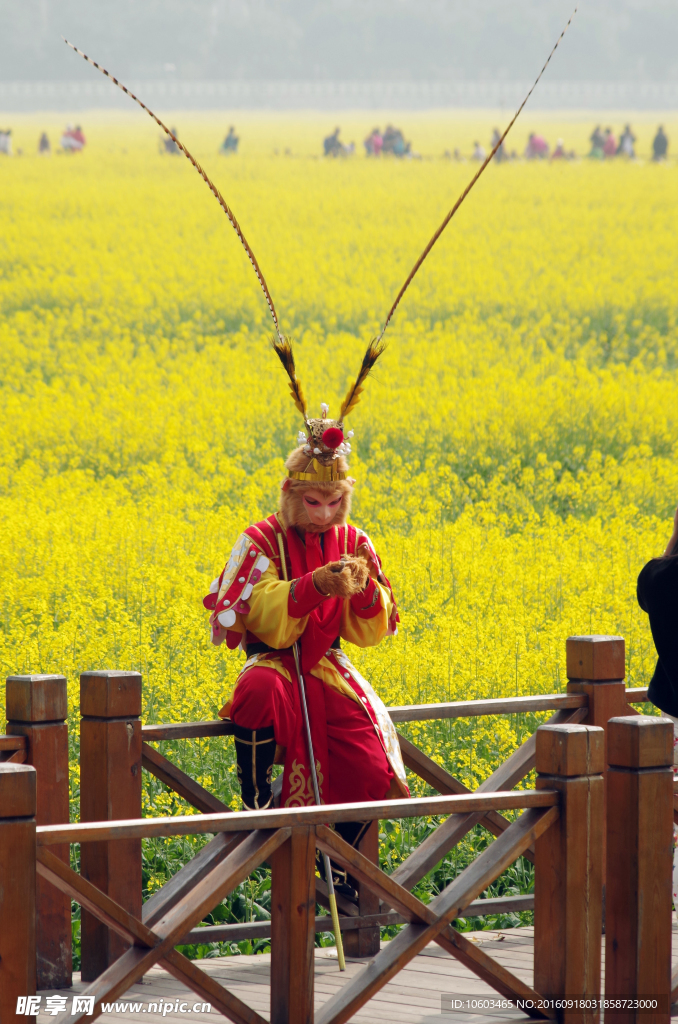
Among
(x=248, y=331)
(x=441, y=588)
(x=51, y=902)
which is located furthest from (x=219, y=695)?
(x=248, y=331)

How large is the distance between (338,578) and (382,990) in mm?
1078

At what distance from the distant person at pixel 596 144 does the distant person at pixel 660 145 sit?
84 cm

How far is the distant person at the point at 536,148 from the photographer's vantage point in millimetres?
21156

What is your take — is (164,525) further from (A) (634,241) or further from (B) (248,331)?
(A) (634,241)

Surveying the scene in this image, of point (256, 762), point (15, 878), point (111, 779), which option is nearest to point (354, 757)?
point (256, 762)

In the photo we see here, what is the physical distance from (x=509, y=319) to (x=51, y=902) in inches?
466

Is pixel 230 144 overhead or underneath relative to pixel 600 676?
overhead

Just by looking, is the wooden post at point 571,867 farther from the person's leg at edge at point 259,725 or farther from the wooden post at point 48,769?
the wooden post at point 48,769

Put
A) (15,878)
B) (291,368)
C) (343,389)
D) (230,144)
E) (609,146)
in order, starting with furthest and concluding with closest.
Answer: (609,146) < (230,144) < (343,389) < (291,368) < (15,878)

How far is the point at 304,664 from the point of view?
3746mm

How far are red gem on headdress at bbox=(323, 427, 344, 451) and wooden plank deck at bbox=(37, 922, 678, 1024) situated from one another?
4.78 feet

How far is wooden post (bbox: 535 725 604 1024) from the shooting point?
2.77 m

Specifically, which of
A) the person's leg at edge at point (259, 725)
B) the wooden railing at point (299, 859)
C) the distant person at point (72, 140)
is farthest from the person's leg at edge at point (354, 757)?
the distant person at point (72, 140)

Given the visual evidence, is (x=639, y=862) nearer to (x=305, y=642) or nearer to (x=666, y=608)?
(x=666, y=608)
